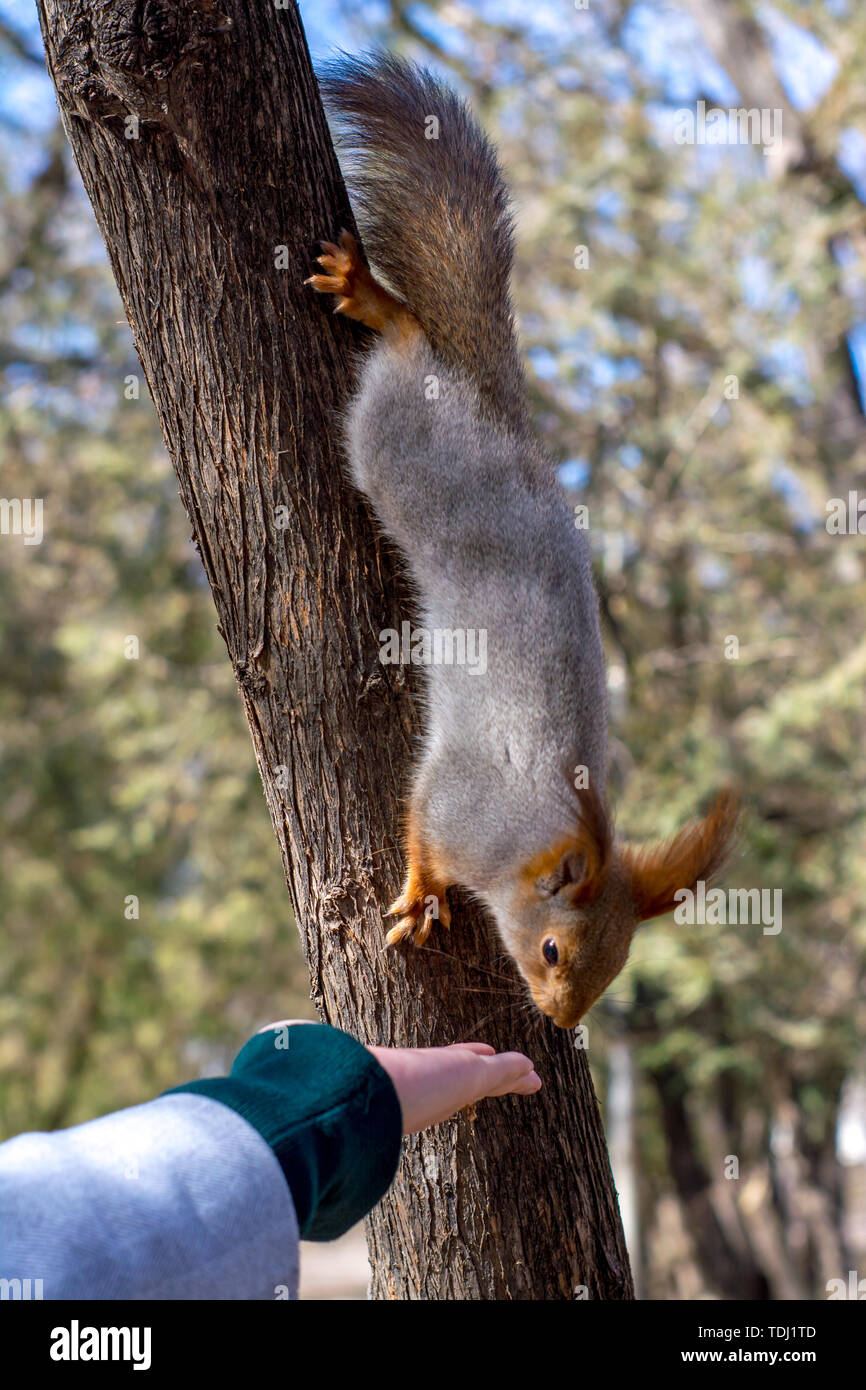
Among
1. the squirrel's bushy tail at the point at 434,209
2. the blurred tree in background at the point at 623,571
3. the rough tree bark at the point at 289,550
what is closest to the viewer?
the rough tree bark at the point at 289,550

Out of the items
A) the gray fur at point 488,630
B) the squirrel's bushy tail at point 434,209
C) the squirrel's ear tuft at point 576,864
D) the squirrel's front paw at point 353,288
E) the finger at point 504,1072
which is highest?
the squirrel's bushy tail at point 434,209

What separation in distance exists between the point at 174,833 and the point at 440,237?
6004 mm

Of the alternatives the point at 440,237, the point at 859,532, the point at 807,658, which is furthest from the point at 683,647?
the point at 440,237

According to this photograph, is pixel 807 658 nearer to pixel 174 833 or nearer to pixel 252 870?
pixel 252 870

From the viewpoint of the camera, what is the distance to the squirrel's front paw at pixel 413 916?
2.03 m

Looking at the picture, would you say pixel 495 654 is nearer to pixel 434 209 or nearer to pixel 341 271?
pixel 341 271

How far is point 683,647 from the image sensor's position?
7914mm

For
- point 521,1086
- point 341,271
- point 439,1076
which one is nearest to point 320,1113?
point 439,1076

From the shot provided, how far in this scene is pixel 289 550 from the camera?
6.75 feet

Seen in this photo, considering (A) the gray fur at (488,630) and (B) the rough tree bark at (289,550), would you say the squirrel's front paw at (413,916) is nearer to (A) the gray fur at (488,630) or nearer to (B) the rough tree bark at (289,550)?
(B) the rough tree bark at (289,550)

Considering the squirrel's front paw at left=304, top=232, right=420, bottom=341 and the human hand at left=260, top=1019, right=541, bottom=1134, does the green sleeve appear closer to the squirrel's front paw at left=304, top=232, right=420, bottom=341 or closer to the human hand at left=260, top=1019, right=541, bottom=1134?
the human hand at left=260, top=1019, right=541, bottom=1134

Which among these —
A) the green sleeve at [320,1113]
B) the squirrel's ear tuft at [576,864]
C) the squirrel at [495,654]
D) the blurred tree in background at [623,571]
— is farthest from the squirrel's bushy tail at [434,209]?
the blurred tree in background at [623,571]

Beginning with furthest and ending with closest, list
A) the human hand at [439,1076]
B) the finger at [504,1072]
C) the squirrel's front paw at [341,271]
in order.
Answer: the squirrel's front paw at [341,271] → the finger at [504,1072] → the human hand at [439,1076]
